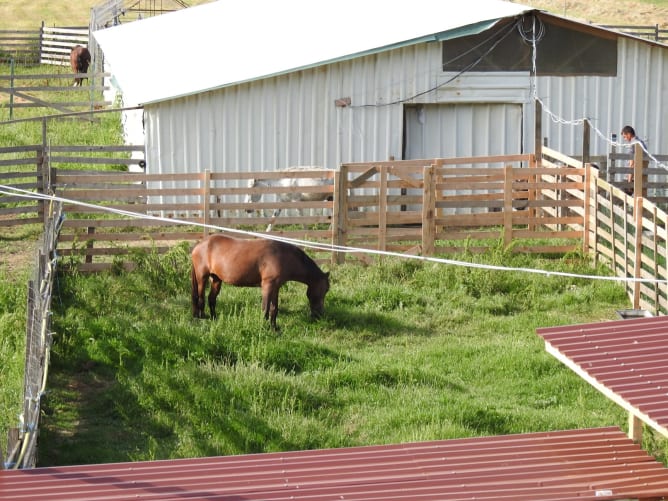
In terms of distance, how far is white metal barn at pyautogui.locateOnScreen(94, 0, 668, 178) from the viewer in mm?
20266

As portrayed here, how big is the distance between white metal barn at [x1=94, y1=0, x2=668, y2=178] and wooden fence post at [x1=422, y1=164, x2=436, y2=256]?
3451 millimetres

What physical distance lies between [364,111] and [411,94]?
859 mm

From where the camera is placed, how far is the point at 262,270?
1426cm

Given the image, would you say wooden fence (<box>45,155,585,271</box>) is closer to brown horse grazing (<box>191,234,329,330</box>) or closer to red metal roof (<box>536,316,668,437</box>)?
brown horse grazing (<box>191,234,329,330</box>)

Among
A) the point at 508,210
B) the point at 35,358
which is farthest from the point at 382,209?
the point at 35,358

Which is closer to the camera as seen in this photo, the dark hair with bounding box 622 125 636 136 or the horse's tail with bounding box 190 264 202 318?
the horse's tail with bounding box 190 264 202 318

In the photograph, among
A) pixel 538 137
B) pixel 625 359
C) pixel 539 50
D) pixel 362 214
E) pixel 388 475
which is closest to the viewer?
pixel 388 475

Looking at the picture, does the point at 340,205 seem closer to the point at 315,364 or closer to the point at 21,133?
the point at 315,364

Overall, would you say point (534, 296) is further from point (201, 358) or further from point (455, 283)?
point (201, 358)

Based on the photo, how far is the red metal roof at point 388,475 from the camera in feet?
25.8

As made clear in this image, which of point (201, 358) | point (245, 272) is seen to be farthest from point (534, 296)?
point (201, 358)

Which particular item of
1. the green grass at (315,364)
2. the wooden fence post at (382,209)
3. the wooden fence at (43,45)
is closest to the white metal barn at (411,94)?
the wooden fence post at (382,209)

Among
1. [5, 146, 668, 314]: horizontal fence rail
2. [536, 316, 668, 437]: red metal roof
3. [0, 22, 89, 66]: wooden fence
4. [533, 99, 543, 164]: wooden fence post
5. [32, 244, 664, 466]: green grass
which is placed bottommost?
[32, 244, 664, 466]: green grass

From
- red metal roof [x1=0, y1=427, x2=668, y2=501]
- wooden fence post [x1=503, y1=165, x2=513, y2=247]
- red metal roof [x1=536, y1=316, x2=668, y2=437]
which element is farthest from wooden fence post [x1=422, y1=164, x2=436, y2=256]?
red metal roof [x1=0, y1=427, x2=668, y2=501]
